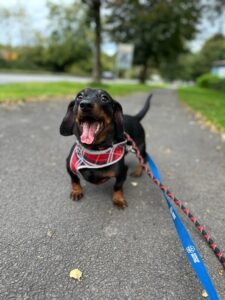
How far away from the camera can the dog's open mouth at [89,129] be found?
84.3 inches

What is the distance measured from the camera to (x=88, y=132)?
216 centimetres

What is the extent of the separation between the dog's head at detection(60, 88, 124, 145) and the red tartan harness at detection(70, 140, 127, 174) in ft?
0.35

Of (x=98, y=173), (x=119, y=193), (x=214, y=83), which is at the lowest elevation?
(x=214, y=83)

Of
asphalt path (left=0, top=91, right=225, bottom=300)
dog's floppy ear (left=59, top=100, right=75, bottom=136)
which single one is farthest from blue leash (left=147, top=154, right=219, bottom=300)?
dog's floppy ear (left=59, top=100, right=75, bottom=136)

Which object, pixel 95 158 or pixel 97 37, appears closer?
pixel 95 158

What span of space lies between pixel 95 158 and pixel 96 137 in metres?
0.26

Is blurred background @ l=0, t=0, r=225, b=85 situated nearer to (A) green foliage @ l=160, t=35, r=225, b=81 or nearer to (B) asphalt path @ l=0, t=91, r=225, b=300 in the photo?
(A) green foliage @ l=160, t=35, r=225, b=81

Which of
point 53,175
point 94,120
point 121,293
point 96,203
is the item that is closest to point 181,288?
point 121,293

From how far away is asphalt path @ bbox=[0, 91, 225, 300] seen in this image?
172 cm

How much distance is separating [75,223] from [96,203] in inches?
15.3

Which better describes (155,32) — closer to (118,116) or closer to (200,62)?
(118,116)

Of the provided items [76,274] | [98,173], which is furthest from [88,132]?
[76,274]

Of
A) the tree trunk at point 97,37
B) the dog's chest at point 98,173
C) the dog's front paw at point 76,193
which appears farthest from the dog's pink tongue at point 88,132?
the tree trunk at point 97,37

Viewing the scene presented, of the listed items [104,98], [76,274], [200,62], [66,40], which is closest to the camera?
[76,274]
